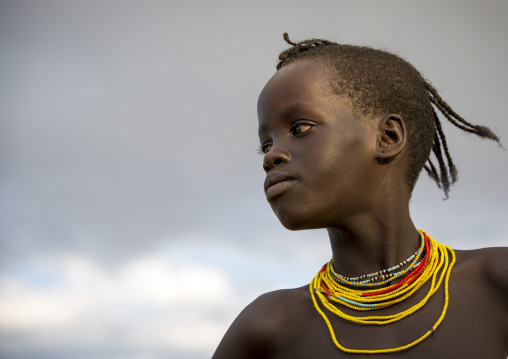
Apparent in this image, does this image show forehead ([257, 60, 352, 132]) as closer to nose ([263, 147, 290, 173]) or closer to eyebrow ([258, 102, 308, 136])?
eyebrow ([258, 102, 308, 136])

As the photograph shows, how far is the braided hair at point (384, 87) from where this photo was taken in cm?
319

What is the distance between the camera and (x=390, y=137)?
3.15 meters

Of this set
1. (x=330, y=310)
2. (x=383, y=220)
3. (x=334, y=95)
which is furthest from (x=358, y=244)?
(x=334, y=95)

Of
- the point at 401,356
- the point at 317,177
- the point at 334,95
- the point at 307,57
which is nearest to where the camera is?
the point at 401,356

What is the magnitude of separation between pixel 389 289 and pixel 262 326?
693 millimetres

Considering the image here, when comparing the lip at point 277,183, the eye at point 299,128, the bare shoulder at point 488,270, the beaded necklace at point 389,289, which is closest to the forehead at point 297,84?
the eye at point 299,128

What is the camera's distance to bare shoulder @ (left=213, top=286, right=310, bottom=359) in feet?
10.3

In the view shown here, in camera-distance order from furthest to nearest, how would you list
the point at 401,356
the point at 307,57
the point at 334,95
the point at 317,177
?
the point at 307,57, the point at 334,95, the point at 317,177, the point at 401,356

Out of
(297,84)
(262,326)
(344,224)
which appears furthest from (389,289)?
(297,84)

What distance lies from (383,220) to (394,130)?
1.59ft

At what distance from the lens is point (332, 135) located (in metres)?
2.98

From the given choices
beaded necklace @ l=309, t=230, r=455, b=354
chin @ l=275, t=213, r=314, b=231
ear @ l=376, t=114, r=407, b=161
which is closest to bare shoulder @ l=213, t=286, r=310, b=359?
beaded necklace @ l=309, t=230, r=455, b=354

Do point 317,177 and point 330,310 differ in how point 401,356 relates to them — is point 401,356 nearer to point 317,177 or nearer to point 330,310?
point 330,310

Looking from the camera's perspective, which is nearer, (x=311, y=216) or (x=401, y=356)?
(x=401, y=356)
